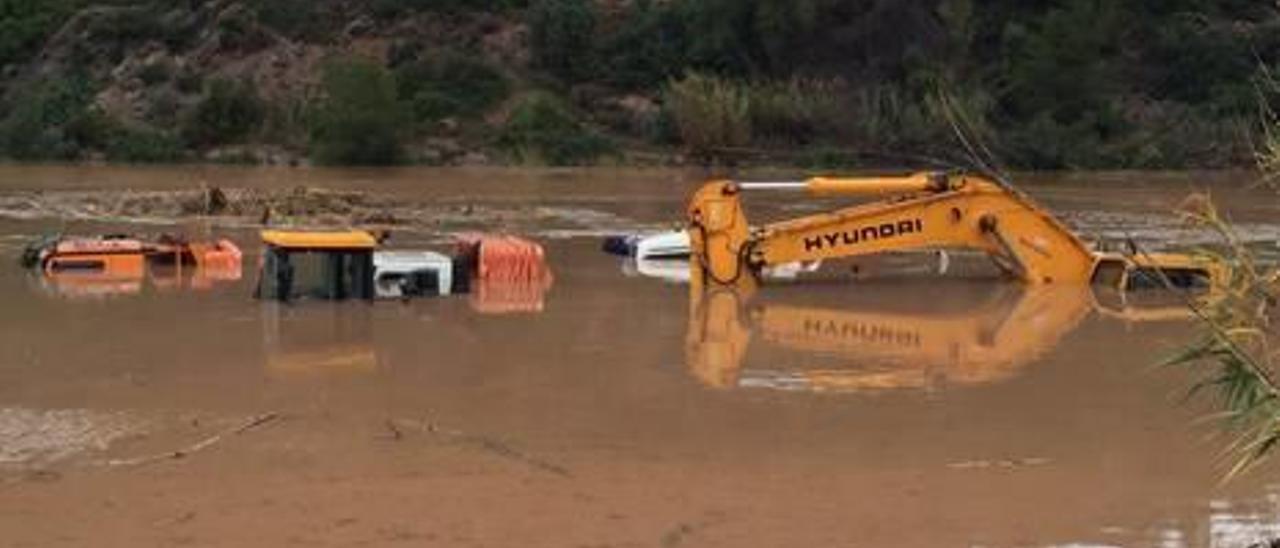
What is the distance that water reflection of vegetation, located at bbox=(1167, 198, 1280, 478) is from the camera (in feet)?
18.3

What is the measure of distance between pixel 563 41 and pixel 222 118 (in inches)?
443

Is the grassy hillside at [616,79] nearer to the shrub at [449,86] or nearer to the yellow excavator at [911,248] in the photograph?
the shrub at [449,86]

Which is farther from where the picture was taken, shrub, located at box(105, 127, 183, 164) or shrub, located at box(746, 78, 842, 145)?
shrub, located at box(746, 78, 842, 145)

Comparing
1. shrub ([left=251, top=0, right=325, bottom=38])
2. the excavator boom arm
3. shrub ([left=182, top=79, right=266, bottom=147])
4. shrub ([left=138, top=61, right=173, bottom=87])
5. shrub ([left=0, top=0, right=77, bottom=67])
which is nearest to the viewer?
the excavator boom arm

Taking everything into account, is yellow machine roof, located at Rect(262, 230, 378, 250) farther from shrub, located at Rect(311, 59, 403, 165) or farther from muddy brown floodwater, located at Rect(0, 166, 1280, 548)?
shrub, located at Rect(311, 59, 403, 165)

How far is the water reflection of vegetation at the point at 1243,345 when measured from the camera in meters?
5.59

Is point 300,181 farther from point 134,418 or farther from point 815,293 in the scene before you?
point 134,418

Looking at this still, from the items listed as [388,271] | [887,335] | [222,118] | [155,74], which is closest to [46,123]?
[222,118]

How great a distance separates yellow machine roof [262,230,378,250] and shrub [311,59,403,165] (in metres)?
29.8

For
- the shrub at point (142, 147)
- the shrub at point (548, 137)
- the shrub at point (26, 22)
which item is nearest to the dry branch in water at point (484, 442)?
the shrub at point (548, 137)

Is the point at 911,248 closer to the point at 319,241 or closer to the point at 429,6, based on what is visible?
the point at 319,241

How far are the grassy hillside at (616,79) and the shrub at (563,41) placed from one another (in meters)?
0.07

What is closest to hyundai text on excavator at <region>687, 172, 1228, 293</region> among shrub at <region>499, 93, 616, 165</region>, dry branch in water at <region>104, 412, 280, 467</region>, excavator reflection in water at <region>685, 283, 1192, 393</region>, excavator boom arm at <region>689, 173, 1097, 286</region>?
excavator boom arm at <region>689, 173, 1097, 286</region>

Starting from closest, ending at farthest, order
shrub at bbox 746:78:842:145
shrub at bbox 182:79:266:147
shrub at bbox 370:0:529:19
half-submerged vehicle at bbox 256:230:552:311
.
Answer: half-submerged vehicle at bbox 256:230:552:311, shrub at bbox 746:78:842:145, shrub at bbox 182:79:266:147, shrub at bbox 370:0:529:19
